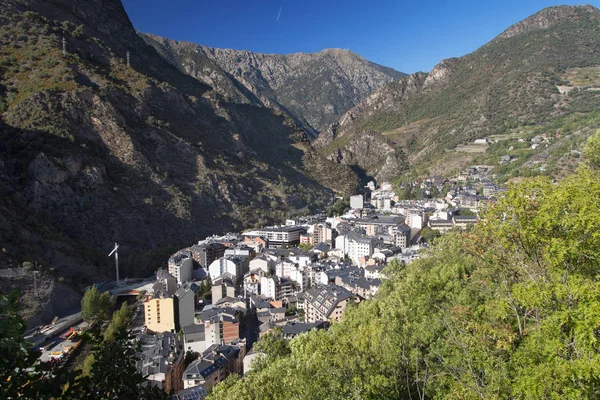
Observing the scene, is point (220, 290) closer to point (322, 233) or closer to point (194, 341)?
point (194, 341)

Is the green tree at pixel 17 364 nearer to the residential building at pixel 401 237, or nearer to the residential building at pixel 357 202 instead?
the residential building at pixel 401 237

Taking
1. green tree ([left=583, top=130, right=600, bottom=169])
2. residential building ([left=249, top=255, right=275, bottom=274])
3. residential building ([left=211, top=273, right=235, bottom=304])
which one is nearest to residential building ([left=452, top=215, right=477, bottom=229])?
residential building ([left=249, top=255, right=275, bottom=274])

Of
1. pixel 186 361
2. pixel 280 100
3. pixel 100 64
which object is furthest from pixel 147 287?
pixel 280 100

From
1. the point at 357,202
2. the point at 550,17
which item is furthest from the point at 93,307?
the point at 550,17

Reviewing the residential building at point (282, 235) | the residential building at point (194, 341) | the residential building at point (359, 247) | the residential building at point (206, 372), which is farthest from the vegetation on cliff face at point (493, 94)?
the residential building at point (206, 372)

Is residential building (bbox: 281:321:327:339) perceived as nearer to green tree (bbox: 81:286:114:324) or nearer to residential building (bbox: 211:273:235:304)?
residential building (bbox: 211:273:235:304)

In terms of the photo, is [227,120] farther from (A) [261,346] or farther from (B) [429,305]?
(B) [429,305]
